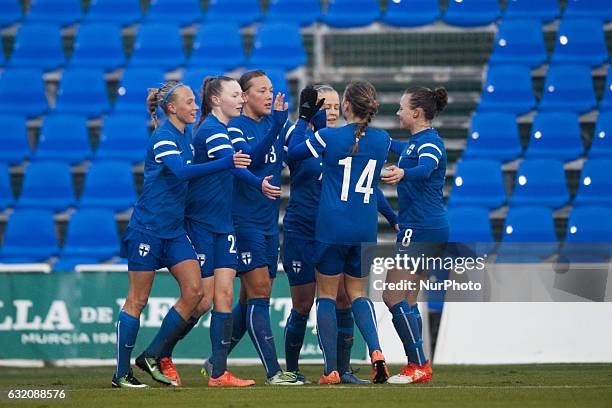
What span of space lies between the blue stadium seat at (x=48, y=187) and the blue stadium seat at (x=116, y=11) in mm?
2836

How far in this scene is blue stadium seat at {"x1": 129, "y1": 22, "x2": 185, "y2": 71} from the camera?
47.8 ft

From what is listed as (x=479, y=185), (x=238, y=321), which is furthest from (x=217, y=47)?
(x=238, y=321)

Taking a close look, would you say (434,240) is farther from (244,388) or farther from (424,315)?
(424,315)

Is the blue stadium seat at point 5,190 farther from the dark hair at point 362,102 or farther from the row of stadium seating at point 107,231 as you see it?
the dark hair at point 362,102

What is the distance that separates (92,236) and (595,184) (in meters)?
5.75

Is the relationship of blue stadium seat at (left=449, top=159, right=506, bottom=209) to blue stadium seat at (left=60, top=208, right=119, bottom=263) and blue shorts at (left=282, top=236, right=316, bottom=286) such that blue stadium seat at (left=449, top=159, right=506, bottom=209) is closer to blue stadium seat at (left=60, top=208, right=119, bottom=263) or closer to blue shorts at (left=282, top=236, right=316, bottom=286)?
blue stadium seat at (left=60, top=208, right=119, bottom=263)

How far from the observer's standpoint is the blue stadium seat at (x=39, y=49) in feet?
48.7

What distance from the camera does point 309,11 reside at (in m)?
14.7

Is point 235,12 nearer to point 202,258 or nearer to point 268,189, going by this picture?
point 202,258

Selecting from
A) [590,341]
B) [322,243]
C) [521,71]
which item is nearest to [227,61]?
[521,71]

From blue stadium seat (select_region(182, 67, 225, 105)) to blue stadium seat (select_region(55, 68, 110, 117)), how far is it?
112 cm

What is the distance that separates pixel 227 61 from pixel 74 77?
2.01m

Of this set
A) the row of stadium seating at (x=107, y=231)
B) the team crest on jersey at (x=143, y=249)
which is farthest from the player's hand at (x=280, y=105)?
the row of stadium seating at (x=107, y=231)

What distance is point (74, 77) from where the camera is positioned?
14.4m
